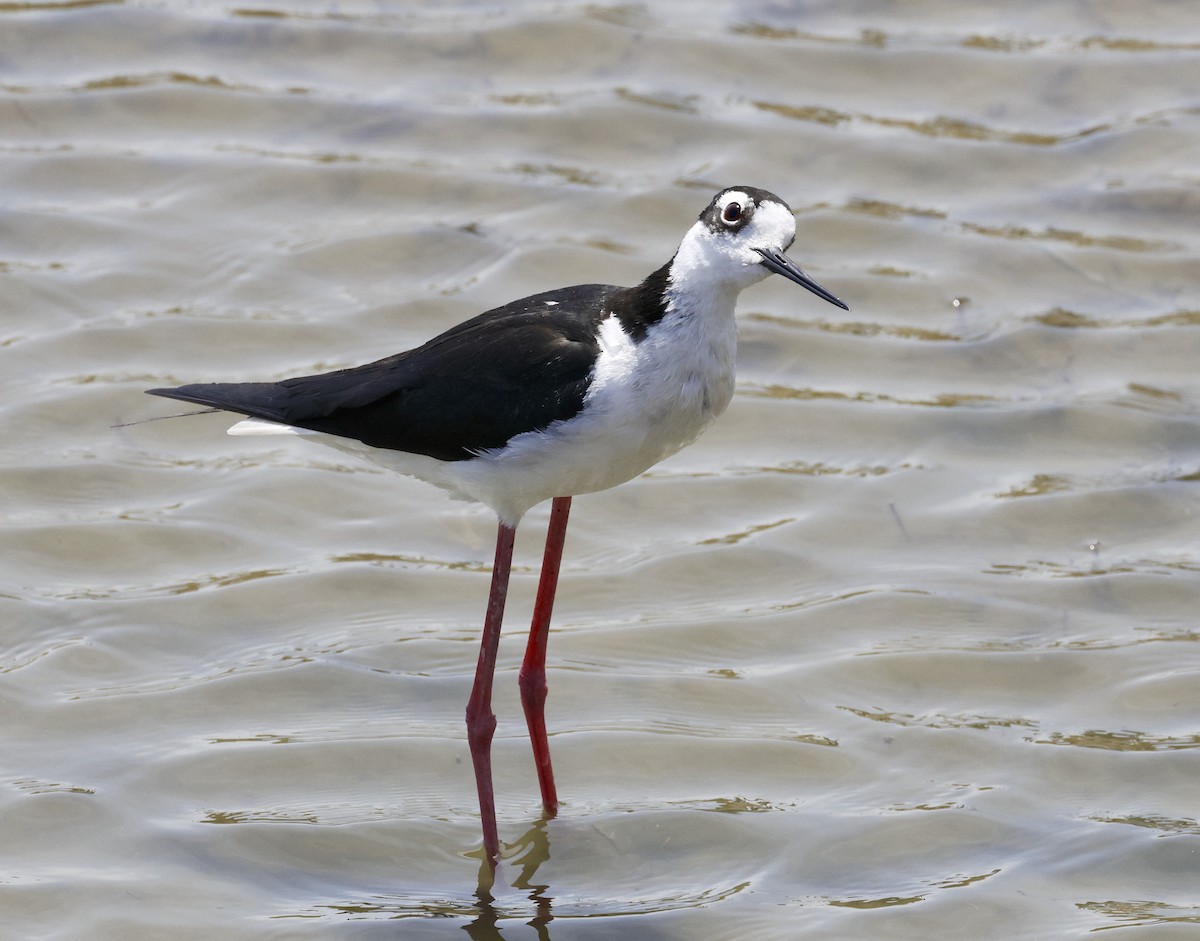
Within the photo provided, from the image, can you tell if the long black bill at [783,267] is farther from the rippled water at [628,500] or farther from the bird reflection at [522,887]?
the bird reflection at [522,887]

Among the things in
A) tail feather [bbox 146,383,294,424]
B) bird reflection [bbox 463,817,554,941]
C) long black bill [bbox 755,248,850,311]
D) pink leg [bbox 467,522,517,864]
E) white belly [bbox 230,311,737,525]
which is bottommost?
bird reflection [bbox 463,817,554,941]

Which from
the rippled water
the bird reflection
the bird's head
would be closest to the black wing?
the bird's head

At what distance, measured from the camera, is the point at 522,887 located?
6.08m

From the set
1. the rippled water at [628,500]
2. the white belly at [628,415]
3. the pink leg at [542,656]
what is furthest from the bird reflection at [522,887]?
the white belly at [628,415]

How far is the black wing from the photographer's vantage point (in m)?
5.94

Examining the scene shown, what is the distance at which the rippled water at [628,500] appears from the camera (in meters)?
6.11

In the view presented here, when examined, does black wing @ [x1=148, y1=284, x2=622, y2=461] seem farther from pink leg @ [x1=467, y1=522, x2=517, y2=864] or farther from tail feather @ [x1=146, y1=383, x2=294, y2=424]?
pink leg @ [x1=467, y1=522, x2=517, y2=864]

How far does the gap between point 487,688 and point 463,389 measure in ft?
3.42

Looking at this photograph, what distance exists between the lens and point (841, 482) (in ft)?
26.4

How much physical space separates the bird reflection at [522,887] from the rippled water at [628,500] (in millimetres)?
17

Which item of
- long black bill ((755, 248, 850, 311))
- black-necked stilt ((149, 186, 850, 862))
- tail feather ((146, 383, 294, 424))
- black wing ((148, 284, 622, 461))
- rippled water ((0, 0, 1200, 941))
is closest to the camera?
long black bill ((755, 248, 850, 311))

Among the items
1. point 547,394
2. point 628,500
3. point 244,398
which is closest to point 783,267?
point 547,394

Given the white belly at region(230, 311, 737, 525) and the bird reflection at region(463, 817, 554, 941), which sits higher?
the white belly at region(230, 311, 737, 525)

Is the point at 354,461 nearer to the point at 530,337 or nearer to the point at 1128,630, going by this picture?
the point at 530,337
